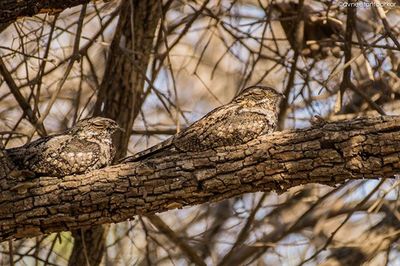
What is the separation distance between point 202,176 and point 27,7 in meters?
1.41

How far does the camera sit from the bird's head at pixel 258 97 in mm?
5348

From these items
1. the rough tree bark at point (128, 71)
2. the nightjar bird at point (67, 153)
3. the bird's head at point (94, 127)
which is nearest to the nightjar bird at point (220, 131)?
the nightjar bird at point (67, 153)

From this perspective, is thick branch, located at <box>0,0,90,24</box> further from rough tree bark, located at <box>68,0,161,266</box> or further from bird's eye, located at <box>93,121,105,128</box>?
rough tree bark, located at <box>68,0,161,266</box>

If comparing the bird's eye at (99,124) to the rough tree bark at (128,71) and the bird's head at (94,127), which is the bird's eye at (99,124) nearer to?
the bird's head at (94,127)

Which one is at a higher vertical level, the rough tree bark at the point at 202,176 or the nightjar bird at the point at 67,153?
the nightjar bird at the point at 67,153

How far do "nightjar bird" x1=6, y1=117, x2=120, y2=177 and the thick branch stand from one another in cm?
77

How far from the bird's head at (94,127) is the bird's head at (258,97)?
2.81 ft

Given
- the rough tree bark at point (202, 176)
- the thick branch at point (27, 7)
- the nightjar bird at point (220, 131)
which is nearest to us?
the rough tree bark at point (202, 176)

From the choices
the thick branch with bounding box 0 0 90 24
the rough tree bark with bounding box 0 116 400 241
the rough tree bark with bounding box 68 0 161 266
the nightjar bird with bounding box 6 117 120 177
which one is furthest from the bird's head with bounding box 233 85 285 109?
the rough tree bark with bounding box 68 0 161 266

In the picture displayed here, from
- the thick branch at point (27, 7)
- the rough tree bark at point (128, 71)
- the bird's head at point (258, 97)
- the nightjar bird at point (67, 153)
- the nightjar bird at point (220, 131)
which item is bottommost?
the nightjar bird at point (220, 131)

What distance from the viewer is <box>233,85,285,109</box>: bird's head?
535 cm

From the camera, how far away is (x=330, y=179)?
4.37 meters

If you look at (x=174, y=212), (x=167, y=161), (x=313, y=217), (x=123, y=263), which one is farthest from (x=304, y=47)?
(x=167, y=161)

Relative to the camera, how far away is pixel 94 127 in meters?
5.32
